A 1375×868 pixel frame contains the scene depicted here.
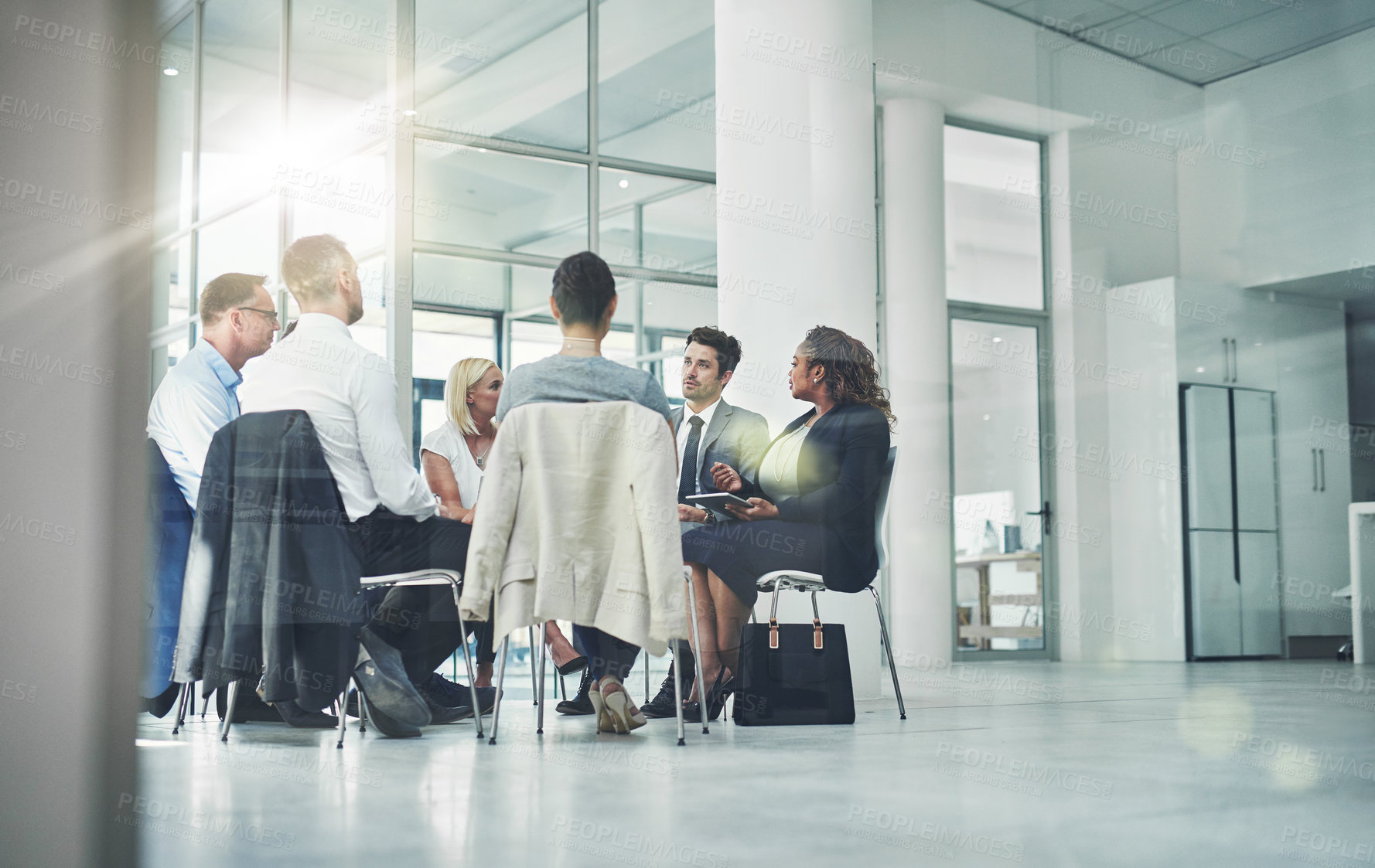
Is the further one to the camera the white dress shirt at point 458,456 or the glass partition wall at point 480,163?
the glass partition wall at point 480,163

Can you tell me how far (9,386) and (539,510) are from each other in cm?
221

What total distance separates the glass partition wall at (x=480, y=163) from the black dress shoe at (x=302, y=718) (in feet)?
8.60

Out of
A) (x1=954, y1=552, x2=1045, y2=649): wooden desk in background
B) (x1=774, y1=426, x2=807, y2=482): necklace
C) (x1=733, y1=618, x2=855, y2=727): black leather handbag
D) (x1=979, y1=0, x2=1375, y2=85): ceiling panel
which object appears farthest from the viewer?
(x1=954, y1=552, x2=1045, y2=649): wooden desk in background

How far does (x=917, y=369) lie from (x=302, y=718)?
560 centimetres

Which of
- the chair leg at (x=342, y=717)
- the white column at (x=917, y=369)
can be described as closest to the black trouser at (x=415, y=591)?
the chair leg at (x=342, y=717)

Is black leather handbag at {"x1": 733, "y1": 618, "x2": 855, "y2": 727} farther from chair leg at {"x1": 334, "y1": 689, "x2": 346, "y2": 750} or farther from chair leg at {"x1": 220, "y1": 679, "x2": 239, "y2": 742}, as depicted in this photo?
chair leg at {"x1": 220, "y1": 679, "x2": 239, "y2": 742}

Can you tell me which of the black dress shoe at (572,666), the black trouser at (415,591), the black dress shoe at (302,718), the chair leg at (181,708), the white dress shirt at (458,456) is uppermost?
the white dress shirt at (458,456)

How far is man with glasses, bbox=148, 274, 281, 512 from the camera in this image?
247cm

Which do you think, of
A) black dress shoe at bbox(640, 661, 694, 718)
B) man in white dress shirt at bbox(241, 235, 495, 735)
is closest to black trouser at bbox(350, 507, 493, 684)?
man in white dress shirt at bbox(241, 235, 495, 735)

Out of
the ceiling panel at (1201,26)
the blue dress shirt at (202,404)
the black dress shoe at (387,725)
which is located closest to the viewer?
the blue dress shirt at (202,404)

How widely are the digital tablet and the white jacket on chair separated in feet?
2.05

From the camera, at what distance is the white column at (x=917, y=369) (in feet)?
25.8

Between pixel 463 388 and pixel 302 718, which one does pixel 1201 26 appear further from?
pixel 302 718

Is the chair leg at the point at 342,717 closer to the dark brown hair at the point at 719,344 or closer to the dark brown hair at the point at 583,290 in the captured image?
the dark brown hair at the point at 583,290
